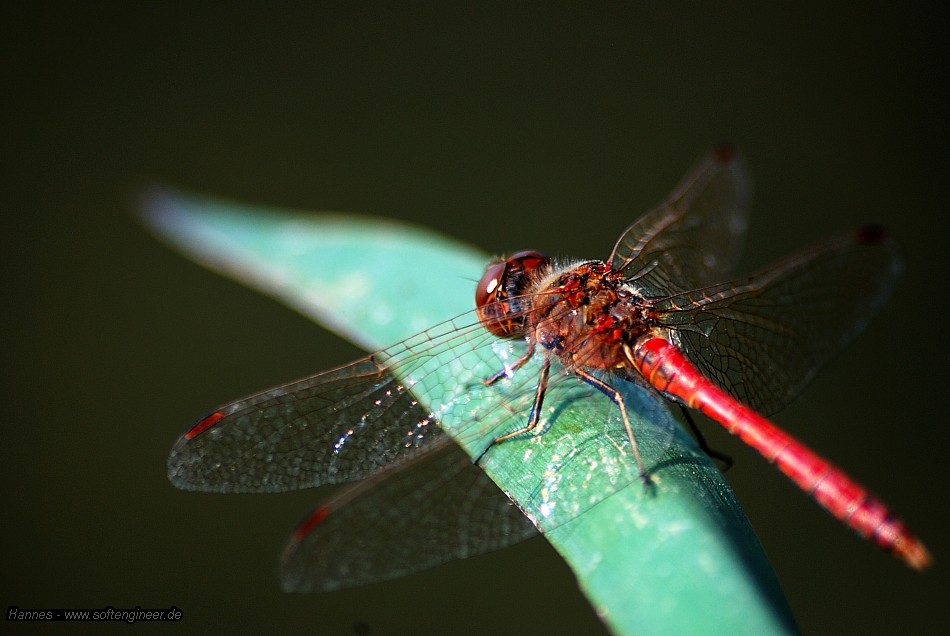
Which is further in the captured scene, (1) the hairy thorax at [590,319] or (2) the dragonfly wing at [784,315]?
(2) the dragonfly wing at [784,315]

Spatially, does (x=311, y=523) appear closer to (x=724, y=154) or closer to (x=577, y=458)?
(x=577, y=458)

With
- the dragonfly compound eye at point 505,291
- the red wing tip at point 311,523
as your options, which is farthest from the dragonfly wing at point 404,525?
the dragonfly compound eye at point 505,291

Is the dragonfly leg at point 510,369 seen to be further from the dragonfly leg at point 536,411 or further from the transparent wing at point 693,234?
the transparent wing at point 693,234

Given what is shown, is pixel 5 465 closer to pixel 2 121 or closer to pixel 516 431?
pixel 2 121

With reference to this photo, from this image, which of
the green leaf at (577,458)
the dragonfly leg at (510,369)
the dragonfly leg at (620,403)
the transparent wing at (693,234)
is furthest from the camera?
the transparent wing at (693,234)

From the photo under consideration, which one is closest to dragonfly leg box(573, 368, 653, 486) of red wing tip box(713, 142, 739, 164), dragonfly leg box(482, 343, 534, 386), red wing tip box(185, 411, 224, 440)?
dragonfly leg box(482, 343, 534, 386)

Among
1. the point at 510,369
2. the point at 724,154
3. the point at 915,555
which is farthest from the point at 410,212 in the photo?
the point at 915,555
